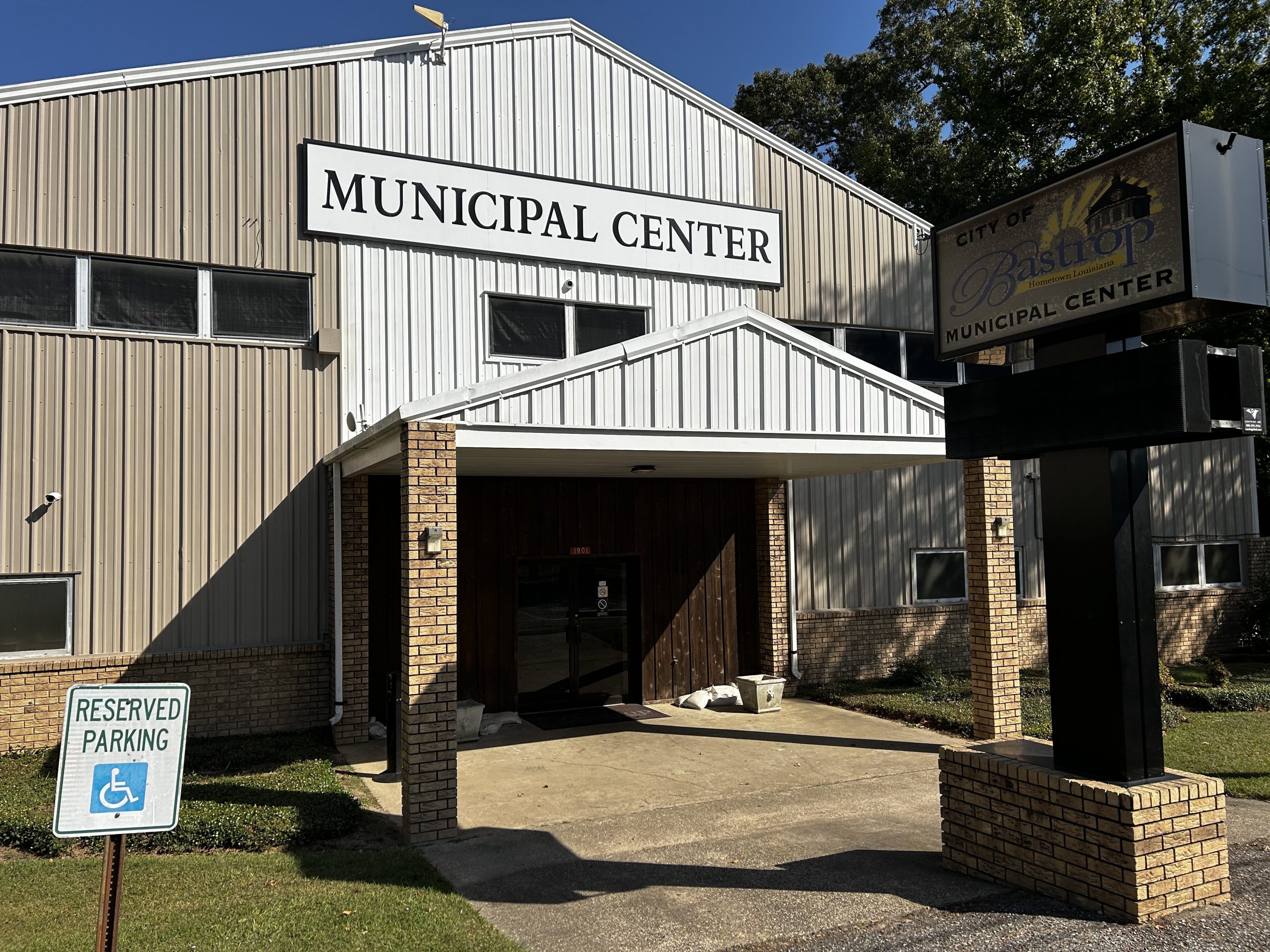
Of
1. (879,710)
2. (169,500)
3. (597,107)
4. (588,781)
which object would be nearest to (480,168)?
(597,107)

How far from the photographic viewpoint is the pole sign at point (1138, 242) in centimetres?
573

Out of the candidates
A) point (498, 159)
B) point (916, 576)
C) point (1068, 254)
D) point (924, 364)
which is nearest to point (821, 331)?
point (924, 364)

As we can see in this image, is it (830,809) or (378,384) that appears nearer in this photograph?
(830,809)

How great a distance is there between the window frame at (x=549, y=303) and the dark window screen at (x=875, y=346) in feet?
12.1

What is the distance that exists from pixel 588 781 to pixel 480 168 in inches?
328

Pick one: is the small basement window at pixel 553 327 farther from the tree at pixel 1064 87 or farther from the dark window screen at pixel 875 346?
the tree at pixel 1064 87

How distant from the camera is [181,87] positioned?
1171 centimetres

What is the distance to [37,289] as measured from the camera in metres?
10.9

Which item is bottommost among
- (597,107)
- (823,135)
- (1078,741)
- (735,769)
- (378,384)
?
(735,769)

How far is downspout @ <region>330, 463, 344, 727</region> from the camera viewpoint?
37.8 feet

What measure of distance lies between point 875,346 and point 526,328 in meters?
6.14

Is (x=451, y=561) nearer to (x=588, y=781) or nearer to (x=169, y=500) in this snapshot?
(x=588, y=781)

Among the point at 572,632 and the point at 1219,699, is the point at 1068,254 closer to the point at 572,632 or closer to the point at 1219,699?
the point at 572,632

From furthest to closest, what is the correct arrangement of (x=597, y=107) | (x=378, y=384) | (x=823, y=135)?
(x=823, y=135) → (x=597, y=107) → (x=378, y=384)
